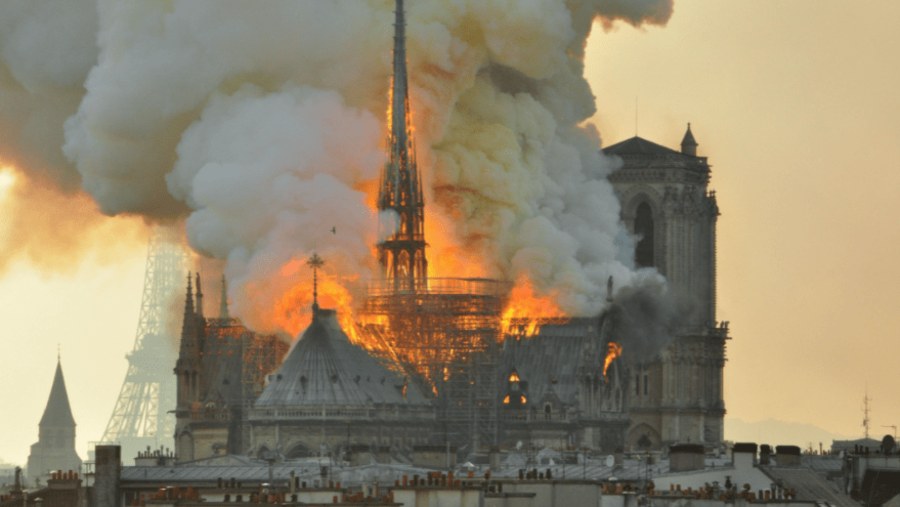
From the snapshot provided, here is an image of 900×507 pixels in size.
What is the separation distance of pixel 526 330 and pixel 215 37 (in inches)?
644

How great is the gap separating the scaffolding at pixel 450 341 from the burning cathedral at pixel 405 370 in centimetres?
3

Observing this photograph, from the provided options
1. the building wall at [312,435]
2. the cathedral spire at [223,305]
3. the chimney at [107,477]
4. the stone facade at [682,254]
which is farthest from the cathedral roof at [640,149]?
the chimney at [107,477]

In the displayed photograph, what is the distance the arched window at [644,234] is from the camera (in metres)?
182

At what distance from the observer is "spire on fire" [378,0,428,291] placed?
15250 centimetres

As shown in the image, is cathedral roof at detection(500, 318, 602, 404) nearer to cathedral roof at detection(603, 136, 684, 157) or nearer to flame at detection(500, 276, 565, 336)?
flame at detection(500, 276, 565, 336)

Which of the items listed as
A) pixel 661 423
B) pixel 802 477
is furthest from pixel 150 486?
pixel 661 423

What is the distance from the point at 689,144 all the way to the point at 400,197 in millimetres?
33845

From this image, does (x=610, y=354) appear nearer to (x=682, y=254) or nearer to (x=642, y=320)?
(x=642, y=320)

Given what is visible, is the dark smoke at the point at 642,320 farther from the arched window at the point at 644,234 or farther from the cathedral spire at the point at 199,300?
the cathedral spire at the point at 199,300

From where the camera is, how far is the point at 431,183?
156 m

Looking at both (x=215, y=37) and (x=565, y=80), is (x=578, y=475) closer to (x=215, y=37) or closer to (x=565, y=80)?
(x=215, y=37)

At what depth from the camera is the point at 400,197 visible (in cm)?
15288

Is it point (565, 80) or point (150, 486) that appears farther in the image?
point (565, 80)

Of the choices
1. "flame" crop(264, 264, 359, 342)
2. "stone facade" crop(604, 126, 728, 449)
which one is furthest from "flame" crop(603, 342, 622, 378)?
"stone facade" crop(604, 126, 728, 449)
